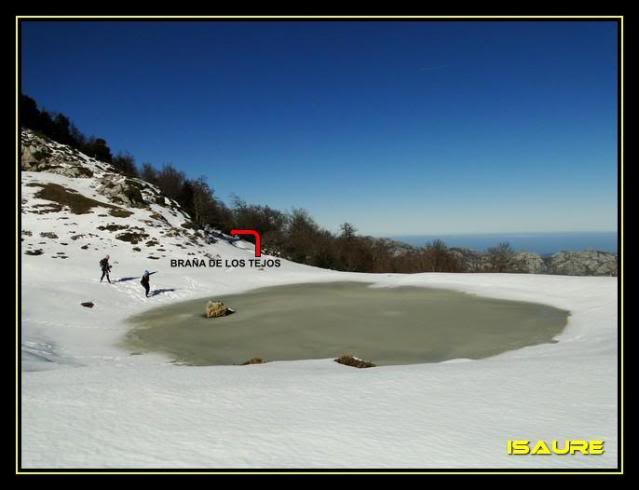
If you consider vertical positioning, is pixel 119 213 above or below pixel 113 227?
above

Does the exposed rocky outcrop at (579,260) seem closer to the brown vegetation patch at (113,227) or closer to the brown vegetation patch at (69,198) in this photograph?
the brown vegetation patch at (113,227)

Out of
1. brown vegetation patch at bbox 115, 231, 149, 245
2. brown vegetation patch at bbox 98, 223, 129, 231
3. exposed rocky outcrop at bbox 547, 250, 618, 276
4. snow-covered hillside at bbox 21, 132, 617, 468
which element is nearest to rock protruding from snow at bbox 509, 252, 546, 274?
exposed rocky outcrop at bbox 547, 250, 618, 276

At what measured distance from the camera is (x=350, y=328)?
1150 cm

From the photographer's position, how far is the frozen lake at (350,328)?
9.15 meters

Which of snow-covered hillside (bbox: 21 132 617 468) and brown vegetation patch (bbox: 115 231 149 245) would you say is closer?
snow-covered hillside (bbox: 21 132 617 468)

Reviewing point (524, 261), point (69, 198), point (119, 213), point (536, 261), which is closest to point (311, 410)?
point (119, 213)

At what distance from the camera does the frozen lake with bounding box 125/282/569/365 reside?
915cm

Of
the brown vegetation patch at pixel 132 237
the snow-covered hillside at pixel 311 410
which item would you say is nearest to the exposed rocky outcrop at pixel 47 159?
the brown vegetation patch at pixel 132 237

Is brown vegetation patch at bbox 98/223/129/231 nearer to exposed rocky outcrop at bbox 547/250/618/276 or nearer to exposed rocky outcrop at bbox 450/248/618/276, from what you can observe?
exposed rocky outcrop at bbox 450/248/618/276

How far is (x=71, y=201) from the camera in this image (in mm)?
35719

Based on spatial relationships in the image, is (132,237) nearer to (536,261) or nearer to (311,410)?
(311,410)
